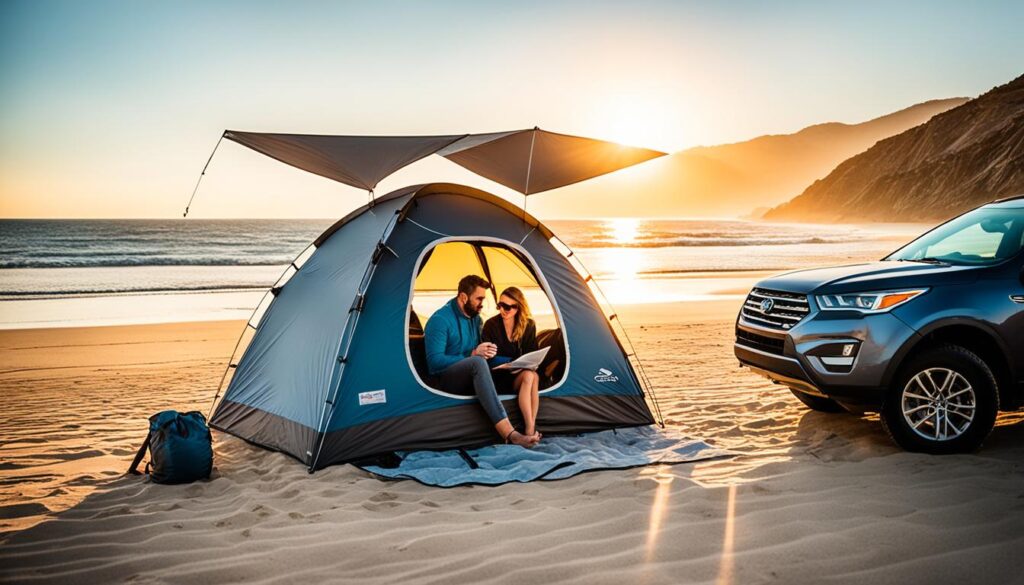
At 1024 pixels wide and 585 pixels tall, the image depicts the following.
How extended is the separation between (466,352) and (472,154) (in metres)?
1.92

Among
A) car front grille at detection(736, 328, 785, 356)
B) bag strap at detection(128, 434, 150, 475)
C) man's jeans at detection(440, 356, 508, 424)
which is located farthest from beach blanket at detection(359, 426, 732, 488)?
bag strap at detection(128, 434, 150, 475)

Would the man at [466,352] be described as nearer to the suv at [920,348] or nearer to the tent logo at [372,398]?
the tent logo at [372,398]

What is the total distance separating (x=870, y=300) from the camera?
6.30 m

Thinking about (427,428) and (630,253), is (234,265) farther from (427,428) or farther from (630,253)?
(427,428)

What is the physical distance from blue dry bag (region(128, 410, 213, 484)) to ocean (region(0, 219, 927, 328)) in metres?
11.9

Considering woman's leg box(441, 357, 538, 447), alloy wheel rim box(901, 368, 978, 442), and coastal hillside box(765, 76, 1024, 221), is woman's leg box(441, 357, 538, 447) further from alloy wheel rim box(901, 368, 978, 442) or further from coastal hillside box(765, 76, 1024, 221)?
coastal hillside box(765, 76, 1024, 221)

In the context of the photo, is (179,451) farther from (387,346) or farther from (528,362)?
(528,362)

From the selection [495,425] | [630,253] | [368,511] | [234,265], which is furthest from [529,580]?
[630,253]

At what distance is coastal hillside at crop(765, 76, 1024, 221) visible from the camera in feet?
236

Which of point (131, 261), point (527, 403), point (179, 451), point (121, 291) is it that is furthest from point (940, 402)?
point (131, 261)

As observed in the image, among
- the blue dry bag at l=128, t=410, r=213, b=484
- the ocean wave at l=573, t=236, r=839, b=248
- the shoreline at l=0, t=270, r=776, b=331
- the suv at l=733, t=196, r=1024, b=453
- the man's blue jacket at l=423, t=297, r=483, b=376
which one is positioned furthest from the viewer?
the ocean wave at l=573, t=236, r=839, b=248

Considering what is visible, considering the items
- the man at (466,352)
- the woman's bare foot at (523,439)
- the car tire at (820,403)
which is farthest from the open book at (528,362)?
the car tire at (820,403)

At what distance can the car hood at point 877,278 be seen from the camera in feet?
20.7

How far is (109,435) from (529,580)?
510 centimetres
